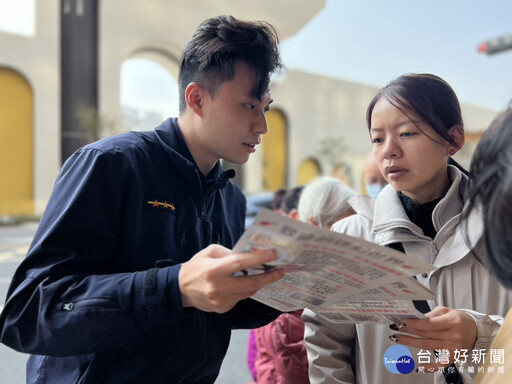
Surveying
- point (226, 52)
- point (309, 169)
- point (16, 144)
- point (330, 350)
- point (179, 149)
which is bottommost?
point (309, 169)

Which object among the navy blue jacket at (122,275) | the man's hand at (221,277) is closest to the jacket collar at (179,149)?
the navy blue jacket at (122,275)

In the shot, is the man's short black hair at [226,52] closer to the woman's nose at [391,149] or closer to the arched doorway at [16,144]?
the woman's nose at [391,149]

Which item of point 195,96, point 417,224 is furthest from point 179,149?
point 417,224

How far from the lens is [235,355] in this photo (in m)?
3.36

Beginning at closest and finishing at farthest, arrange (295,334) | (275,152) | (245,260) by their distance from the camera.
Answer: (245,260) < (295,334) < (275,152)

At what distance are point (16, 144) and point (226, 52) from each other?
1352cm

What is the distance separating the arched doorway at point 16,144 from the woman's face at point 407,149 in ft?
43.5

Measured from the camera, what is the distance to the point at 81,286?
90cm

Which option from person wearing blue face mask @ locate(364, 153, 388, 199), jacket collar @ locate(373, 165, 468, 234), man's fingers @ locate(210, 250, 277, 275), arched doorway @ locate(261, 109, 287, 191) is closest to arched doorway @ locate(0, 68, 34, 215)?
arched doorway @ locate(261, 109, 287, 191)

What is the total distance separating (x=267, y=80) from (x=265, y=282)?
0.64m

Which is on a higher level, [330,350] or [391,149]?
[391,149]

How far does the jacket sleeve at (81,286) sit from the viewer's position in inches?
34.6

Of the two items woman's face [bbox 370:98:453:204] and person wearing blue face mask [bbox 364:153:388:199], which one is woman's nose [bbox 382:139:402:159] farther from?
person wearing blue face mask [bbox 364:153:388:199]
